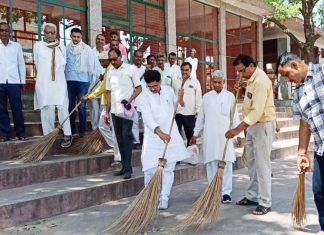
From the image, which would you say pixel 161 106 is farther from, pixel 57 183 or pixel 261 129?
pixel 57 183

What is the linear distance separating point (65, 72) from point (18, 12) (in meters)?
2.68

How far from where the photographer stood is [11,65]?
19.5 feet

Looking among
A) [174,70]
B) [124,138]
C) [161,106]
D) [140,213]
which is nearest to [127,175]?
[124,138]

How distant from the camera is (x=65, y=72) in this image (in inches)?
251

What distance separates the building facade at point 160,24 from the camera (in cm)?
844

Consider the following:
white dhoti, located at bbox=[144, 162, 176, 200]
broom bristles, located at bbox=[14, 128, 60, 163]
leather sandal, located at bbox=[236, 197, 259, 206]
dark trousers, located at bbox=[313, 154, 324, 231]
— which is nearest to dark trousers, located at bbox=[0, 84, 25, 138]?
broom bristles, located at bbox=[14, 128, 60, 163]

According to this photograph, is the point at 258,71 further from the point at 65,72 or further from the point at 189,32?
the point at 189,32

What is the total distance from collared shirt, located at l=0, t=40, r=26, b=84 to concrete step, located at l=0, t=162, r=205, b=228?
1817mm

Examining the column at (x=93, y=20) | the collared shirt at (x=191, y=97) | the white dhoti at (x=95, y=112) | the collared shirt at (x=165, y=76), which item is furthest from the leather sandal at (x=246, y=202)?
the column at (x=93, y=20)

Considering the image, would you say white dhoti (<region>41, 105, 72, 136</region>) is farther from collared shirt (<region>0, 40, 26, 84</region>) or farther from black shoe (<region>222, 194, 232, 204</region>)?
black shoe (<region>222, 194, 232, 204</region>)

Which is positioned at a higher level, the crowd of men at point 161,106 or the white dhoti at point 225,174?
the crowd of men at point 161,106

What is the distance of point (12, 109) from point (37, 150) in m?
0.92

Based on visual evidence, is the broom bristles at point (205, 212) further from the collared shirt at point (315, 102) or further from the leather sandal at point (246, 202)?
the collared shirt at point (315, 102)

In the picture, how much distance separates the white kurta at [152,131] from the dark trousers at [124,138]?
51 centimetres
